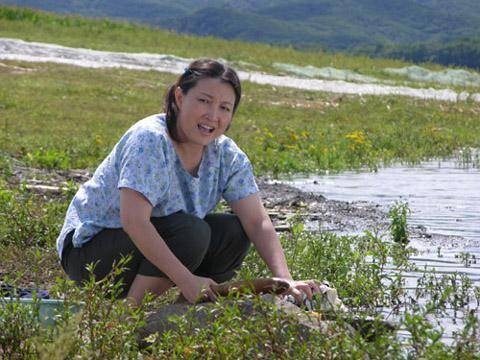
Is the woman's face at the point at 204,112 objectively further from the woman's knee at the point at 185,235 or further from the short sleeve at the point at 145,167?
the woman's knee at the point at 185,235

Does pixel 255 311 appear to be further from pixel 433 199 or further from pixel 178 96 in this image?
pixel 433 199

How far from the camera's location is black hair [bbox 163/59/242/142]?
5.43 m

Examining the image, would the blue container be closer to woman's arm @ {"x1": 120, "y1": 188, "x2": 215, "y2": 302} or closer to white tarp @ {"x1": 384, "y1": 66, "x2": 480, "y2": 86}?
woman's arm @ {"x1": 120, "y1": 188, "x2": 215, "y2": 302}

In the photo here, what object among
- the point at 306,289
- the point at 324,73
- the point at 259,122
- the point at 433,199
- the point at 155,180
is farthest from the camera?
the point at 324,73

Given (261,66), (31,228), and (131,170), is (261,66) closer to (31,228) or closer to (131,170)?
(31,228)

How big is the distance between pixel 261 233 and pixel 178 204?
0.46 metres

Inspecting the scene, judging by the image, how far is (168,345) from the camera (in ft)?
14.4

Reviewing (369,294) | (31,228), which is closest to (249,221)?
(369,294)

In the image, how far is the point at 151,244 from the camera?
5.12 metres

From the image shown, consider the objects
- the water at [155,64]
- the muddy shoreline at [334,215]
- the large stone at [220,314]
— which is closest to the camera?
the large stone at [220,314]

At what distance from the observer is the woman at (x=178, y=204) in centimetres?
520

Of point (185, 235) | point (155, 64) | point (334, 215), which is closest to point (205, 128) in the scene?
point (185, 235)

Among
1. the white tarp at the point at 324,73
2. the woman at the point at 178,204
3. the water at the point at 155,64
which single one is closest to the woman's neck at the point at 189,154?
the woman at the point at 178,204

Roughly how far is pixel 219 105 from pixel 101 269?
40.2 inches
